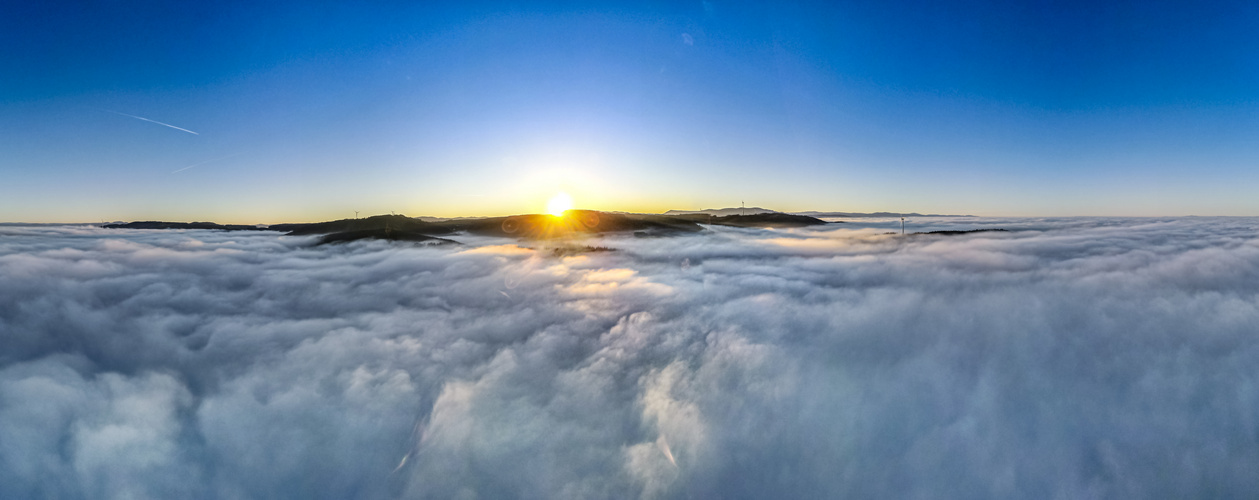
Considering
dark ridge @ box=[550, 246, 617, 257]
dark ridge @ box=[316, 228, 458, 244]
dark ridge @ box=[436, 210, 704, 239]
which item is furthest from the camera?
dark ridge @ box=[436, 210, 704, 239]

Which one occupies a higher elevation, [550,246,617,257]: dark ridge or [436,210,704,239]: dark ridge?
[436,210,704,239]: dark ridge

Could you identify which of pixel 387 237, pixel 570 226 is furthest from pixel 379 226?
pixel 570 226

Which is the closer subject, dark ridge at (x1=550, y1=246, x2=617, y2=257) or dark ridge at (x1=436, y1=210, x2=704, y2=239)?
dark ridge at (x1=550, y1=246, x2=617, y2=257)

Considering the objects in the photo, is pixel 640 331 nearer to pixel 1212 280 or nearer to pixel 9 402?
pixel 9 402

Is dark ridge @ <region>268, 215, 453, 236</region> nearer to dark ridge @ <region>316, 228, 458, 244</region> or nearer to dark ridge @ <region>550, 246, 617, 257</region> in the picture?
dark ridge @ <region>316, 228, 458, 244</region>

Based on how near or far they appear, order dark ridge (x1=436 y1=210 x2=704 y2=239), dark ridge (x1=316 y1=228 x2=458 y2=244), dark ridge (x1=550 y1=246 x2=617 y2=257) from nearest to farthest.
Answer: dark ridge (x1=550 y1=246 x2=617 y2=257) → dark ridge (x1=316 y1=228 x2=458 y2=244) → dark ridge (x1=436 y1=210 x2=704 y2=239)

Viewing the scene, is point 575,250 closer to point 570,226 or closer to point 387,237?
point 570,226
